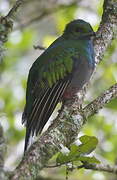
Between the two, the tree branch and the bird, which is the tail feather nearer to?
the bird

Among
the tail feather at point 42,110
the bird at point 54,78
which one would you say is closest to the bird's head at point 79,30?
the bird at point 54,78

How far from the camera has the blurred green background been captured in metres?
7.31

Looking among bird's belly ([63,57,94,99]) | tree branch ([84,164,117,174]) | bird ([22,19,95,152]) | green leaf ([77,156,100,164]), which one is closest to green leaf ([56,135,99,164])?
green leaf ([77,156,100,164])

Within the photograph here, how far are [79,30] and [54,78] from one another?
83 cm

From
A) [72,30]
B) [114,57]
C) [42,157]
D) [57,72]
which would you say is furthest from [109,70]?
[42,157]

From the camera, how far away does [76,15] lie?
30.1ft

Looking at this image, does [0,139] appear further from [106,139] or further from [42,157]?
[106,139]

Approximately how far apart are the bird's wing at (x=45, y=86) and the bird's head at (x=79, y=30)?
35 cm

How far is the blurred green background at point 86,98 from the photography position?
731cm

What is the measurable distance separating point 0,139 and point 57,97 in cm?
74

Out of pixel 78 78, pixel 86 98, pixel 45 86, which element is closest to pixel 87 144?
pixel 45 86

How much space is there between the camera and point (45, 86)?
472 cm

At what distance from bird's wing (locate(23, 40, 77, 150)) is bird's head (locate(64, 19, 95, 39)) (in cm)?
35

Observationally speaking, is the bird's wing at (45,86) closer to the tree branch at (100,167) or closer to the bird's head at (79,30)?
the bird's head at (79,30)
